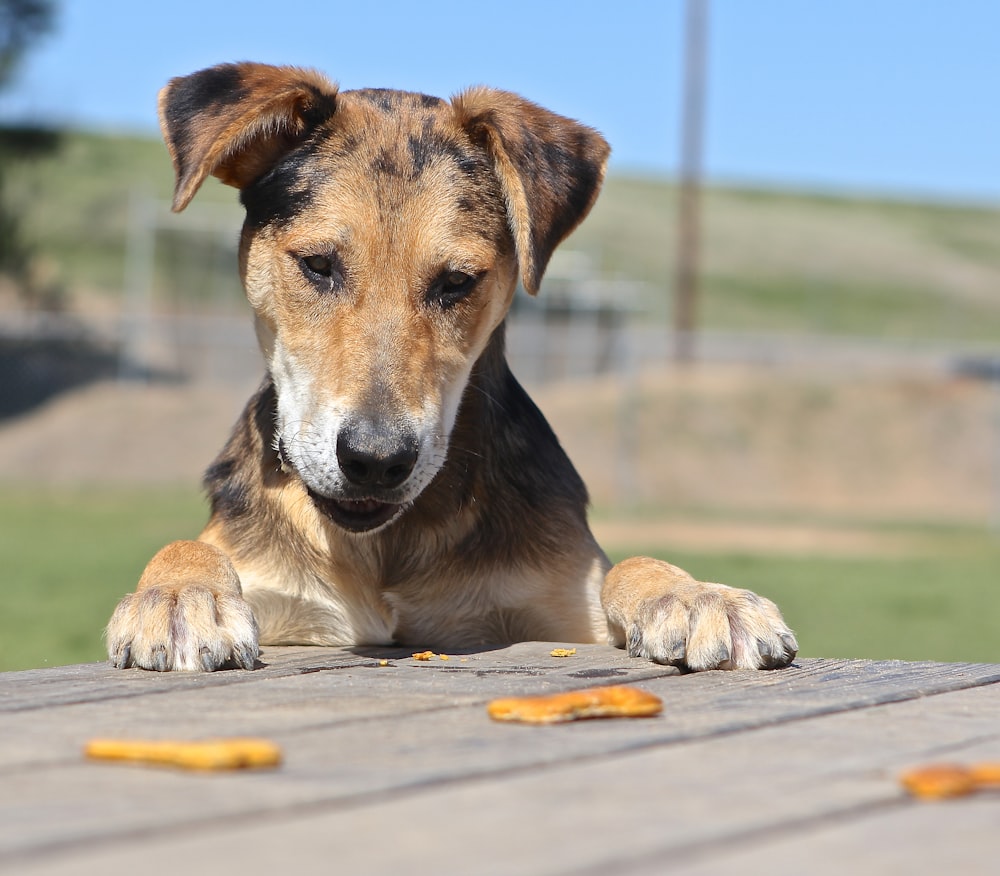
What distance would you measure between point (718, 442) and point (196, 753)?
27.7 meters

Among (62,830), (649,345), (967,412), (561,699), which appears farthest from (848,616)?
(649,345)

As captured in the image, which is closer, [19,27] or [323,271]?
[323,271]

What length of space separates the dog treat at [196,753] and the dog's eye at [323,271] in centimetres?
219

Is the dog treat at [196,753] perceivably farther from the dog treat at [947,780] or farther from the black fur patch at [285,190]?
the black fur patch at [285,190]

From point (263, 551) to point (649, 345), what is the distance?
31.0 metres

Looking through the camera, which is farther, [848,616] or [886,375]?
[886,375]

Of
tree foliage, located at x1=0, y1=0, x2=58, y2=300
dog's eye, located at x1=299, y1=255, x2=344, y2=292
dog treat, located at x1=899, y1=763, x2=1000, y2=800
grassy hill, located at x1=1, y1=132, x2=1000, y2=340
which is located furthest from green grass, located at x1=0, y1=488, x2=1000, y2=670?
grassy hill, located at x1=1, y1=132, x2=1000, y2=340

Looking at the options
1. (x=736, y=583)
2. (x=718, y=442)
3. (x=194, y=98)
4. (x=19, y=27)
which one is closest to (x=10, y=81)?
(x=19, y=27)

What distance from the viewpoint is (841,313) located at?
176 feet

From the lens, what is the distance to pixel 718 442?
2964 centimetres

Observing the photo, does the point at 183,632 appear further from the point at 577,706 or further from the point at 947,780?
the point at 947,780

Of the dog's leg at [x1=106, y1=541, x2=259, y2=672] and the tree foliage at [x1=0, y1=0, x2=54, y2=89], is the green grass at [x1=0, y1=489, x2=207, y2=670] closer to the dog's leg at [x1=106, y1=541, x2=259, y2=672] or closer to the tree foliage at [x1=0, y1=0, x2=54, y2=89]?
the dog's leg at [x1=106, y1=541, x2=259, y2=672]

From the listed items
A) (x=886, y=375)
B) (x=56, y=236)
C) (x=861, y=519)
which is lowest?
(x=861, y=519)

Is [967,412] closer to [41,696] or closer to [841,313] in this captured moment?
[841,313]
